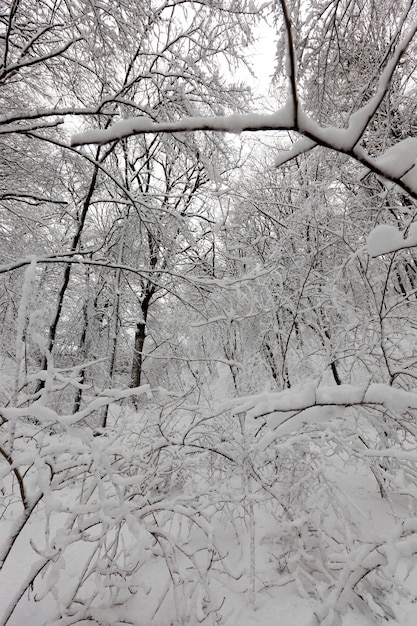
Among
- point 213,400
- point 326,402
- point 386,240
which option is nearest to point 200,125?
point 386,240

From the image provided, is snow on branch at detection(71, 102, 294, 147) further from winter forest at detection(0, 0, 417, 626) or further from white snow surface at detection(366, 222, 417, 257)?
white snow surface at detection(366, 222, 417, 257)

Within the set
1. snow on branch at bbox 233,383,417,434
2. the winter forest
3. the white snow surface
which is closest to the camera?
the white snow surface

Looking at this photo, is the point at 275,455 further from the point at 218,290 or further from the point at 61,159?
the point at 61,159

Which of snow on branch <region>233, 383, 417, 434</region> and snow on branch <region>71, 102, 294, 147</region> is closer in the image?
snow on branch <region>71, 102, 294, 147</region>

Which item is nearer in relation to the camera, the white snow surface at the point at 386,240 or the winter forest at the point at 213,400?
the white snow surface at the point at 386,240

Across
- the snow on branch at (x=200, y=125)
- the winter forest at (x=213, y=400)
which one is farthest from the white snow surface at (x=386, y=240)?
the snow on branch at (x=200, y=125)

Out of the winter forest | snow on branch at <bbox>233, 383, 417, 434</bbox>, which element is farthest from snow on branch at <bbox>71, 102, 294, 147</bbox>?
snow on branch at <bbox>233, 383, 417, 434</bbox>

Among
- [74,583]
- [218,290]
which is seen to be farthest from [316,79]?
[74,583]

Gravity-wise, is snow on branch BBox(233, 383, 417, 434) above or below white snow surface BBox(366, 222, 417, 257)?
below

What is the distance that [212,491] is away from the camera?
275 cm

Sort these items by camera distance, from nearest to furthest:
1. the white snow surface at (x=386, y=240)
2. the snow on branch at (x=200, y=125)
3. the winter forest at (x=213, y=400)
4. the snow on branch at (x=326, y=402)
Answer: the snow on branch at (x=200, y=125), the white snow surface at (x=386, y=240), the snow on branch at (x=326, y=402), the winter forest at (x=213, y=400)

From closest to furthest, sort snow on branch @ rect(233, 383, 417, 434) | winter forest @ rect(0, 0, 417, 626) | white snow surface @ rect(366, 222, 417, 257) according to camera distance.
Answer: white snow surface @ rect(366, 222, 417, 257)
snow on branch @ rect(233, 383, 417, 434)
winter forest @ rect(0, 0, 417, 626)

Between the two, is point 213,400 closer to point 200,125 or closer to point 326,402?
point 326,402

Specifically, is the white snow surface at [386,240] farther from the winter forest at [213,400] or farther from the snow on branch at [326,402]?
the snow on branch at [326,402]
